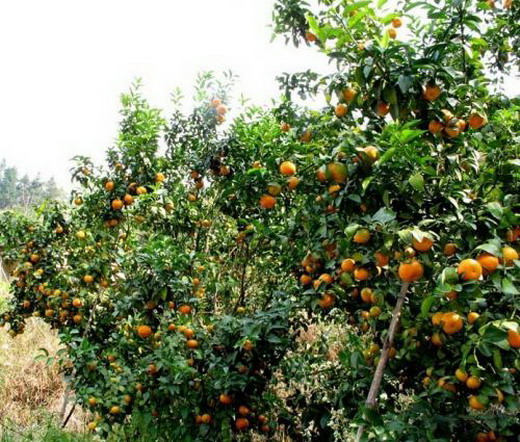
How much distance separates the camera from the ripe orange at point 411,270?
1482 mm

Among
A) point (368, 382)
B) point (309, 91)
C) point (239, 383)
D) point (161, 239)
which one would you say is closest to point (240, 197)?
point (161, 239)

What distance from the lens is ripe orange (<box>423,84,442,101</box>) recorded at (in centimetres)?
164

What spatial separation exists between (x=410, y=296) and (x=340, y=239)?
444mm

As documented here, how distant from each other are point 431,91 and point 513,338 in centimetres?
86

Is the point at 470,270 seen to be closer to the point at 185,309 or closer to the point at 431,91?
the point at 431,91

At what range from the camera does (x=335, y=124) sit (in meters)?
2.03

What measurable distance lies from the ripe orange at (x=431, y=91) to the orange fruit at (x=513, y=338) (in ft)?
2.72

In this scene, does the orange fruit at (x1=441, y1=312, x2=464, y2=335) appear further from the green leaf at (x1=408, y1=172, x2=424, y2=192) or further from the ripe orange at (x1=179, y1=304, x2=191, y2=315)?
the ripe orange at (x1=179, y1=304, x2=191, y2=315)

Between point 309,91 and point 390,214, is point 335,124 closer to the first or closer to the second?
point 309,91

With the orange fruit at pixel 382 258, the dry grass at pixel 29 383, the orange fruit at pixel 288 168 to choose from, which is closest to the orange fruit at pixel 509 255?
the orange fruit at pixel 382 258

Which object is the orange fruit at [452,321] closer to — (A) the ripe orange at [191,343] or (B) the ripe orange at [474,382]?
(B) the ripe orange at [474,382]

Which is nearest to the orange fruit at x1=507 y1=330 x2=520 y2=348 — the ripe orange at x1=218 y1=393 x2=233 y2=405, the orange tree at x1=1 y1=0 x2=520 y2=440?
the orange tree at x1=1 y1=0 x2=520 y2=440

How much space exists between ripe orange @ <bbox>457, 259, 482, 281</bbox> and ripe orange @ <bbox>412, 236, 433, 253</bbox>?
0.39 ft

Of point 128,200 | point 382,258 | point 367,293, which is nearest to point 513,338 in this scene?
point 382,258
